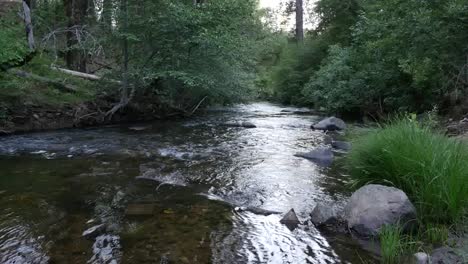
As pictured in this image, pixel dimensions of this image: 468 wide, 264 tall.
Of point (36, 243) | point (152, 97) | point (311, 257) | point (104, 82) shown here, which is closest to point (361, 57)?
point (152, 97)

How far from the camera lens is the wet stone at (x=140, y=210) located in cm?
535

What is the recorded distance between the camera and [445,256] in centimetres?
369

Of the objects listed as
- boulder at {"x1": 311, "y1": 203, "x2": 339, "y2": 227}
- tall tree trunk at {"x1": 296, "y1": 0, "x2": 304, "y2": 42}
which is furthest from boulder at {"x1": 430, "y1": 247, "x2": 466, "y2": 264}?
tall tree trunk at {"x1": 296, "y1": 0, "x2": 304, "y2": 42}

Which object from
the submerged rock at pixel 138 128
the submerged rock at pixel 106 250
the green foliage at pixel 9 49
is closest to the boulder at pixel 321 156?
the submerged rock at pixel 106 250

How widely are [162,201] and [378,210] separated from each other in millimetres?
3007

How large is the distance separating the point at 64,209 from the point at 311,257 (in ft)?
11.0

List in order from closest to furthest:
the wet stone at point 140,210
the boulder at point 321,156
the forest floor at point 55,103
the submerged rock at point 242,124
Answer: the wet stone at point 140,210, the boulder at point 321,156, the forest floor at point 55,103, the submerged rock at point 242,124

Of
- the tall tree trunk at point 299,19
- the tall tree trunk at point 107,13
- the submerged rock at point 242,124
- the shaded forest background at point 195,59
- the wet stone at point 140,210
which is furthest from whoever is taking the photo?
A: the tall tree trunk at point 299,19

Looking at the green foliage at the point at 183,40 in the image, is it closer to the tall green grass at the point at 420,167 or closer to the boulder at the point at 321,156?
the boulder at the point at 321,156

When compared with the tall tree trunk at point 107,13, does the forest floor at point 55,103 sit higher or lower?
lower

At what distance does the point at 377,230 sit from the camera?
14.5 ft

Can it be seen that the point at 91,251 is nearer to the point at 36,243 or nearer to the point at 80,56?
the point at 36,243

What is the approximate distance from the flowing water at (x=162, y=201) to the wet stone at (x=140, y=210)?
0.10 ft

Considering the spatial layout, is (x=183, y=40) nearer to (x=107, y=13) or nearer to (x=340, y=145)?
(x=107, y=13)
